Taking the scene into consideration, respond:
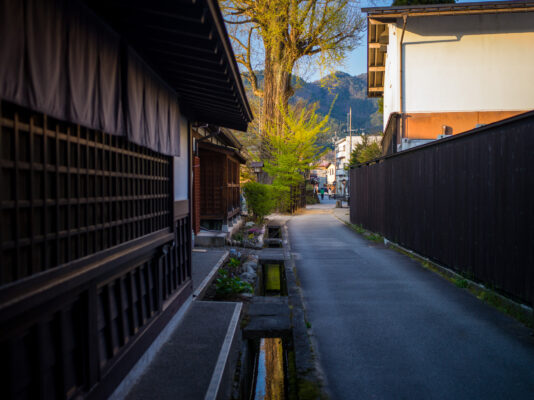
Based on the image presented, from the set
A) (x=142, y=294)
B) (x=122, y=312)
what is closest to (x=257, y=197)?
(x=142, y=294)

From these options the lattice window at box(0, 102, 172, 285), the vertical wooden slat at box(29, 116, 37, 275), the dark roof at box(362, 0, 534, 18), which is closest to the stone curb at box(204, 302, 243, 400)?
the lattice window at box(0, 102, 172, 285)

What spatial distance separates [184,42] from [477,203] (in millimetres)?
6163

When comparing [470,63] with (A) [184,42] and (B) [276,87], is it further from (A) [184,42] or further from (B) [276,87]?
(A) [184,42]

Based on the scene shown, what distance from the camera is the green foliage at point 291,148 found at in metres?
26.0

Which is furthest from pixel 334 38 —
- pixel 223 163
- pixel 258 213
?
pixel 223 163

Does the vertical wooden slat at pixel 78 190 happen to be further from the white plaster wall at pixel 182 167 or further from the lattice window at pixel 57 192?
the white plaster wall at pixel 182 167

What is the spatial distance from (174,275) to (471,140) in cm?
623

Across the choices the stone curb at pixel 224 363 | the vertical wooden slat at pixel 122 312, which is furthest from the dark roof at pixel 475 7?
the vertical wooden slat at pixel 122 312

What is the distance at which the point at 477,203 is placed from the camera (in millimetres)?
7125

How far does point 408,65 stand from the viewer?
671 inches

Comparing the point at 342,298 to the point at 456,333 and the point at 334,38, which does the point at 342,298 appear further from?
the point at 334,38

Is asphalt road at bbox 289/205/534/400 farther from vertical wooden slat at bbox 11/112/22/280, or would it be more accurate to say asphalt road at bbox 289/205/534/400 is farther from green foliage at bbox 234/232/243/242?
green foliage at bbox 234/232/243/242

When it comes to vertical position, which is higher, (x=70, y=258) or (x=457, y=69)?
(x=457, y=69)

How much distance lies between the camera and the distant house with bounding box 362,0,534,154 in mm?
16469
